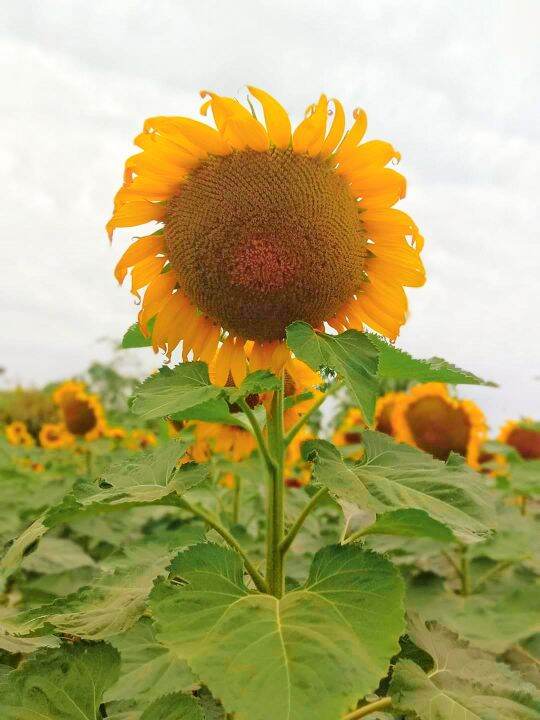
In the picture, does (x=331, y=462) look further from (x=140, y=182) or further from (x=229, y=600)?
(x=140, y=182)

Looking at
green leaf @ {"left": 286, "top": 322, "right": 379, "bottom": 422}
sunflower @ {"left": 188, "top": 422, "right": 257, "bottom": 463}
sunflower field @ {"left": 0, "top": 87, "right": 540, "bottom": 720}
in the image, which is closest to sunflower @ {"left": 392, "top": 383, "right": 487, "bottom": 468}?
sunflower @ {"left": 188, "top": 422, "right": 257, "bottom": 463}

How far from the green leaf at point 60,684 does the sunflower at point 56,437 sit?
462 centimetres

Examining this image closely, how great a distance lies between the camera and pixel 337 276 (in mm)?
1307

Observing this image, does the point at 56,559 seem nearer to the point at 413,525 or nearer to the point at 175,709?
the point at 175,709

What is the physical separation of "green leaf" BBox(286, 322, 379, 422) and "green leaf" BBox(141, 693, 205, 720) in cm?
49

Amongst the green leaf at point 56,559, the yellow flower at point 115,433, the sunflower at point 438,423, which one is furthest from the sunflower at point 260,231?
the yellow flower at point 115,433

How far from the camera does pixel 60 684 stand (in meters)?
1.17

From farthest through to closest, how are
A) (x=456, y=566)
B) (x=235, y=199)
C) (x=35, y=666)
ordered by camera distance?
(x=456, y=566) < (x=235, y=199) < (x=35, y=666)

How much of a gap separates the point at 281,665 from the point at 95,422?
4.90m

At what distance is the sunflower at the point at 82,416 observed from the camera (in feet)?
18.3

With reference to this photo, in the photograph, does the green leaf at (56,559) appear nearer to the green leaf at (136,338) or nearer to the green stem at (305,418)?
the green leaf at (136,338)

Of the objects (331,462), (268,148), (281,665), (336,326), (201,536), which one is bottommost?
(281,665)

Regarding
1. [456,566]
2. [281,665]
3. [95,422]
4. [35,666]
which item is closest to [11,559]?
[35,666]

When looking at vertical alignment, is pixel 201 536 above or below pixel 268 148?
below
